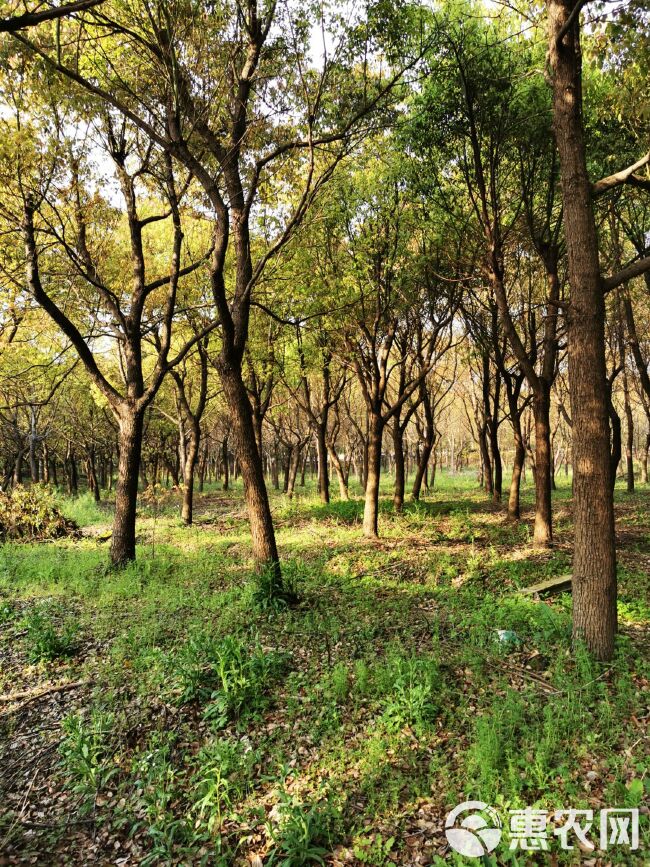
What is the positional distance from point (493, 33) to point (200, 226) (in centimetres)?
970

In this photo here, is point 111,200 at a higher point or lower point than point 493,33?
lower

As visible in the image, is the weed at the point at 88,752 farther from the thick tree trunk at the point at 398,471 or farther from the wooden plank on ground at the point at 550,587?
the thick tree trunk at the point at 398,471

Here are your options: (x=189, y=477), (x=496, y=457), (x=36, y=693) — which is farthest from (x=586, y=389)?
(x=189, y=477)

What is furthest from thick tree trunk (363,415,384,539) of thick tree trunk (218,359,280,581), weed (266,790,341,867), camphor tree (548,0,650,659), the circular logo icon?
the circular logo icon

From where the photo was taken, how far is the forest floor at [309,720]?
3.85 meters

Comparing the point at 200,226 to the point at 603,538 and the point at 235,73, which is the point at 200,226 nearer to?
the point at 235,73

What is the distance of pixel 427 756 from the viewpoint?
4395mm

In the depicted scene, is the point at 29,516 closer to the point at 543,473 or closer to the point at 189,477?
→ the point at 189,477

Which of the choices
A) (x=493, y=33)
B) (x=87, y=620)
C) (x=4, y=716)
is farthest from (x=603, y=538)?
(x=493, y=33)

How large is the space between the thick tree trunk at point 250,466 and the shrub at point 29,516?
9441 millimetres

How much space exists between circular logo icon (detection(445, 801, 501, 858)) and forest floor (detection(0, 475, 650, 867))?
0.27ft

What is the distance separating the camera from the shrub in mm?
13812

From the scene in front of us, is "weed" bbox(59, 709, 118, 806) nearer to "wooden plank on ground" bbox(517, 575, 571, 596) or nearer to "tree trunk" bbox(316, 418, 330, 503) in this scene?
"wooden plank on ground" bbox(517, 575, 571, 596)

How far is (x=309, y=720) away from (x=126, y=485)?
761 cm
